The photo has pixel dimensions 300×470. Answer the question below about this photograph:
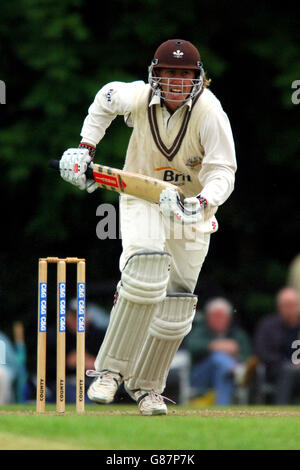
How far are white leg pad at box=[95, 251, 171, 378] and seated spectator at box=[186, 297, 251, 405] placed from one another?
301 centimetres

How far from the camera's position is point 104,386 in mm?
5859

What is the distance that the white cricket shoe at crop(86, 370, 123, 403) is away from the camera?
582 cm

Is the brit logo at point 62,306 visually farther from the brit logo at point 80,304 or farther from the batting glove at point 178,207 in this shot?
the batting glove at point 178,207

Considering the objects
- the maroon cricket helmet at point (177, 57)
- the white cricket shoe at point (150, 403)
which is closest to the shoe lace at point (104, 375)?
the white cricket shoe at point (150, 403)

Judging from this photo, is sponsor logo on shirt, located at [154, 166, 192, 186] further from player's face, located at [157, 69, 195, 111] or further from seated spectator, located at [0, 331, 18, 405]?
seated spectator, located at [0, 331, 18, 405]

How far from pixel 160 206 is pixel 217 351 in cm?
342

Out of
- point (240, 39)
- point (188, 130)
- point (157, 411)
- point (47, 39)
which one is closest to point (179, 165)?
point (188, 130)

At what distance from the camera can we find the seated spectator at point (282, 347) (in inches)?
336

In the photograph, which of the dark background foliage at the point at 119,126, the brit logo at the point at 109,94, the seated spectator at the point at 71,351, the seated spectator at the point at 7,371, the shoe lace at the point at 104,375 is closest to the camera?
the shoe lace at the point at 104,375

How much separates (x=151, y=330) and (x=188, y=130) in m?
1.02

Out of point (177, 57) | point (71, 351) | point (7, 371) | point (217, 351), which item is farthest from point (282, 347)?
point (177, 57)

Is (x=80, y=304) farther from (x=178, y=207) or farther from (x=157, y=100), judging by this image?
(x=157, y=100)

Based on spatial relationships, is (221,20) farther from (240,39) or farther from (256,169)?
(256,169)

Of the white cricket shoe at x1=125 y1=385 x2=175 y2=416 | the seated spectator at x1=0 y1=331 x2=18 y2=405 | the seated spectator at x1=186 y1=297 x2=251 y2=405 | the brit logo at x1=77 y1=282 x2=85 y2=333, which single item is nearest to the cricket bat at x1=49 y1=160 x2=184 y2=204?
the brit logo at x1=77 y1=282 x2=85 y2=333
